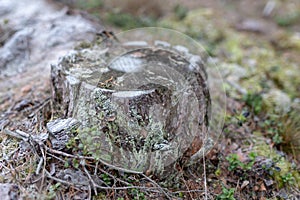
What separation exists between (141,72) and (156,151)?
2.28 ft

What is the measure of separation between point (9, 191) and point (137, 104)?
1037 millimetres

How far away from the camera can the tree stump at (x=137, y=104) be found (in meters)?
2.17

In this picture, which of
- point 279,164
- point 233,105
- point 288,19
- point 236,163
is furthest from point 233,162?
point 288,19

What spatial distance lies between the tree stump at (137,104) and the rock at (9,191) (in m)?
0.53

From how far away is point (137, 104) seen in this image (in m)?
2.19

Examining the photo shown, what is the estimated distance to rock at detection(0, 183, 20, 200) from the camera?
1913 millimetres

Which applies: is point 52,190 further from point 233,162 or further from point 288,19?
point 288,19

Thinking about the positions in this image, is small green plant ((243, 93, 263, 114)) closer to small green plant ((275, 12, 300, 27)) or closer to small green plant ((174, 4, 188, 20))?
small green plant ((174, 4, 188, 20))

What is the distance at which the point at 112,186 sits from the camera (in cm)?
212

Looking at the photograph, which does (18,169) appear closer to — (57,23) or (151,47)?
(151,47)

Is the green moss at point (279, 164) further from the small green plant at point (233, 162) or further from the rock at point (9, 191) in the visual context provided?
the rock at point (9, 191)

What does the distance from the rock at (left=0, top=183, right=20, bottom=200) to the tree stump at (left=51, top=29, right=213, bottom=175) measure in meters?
0.53

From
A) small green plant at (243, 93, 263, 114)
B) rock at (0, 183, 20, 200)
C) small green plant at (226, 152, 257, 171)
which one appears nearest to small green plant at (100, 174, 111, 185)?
rock at (0, 183, 20, 200)

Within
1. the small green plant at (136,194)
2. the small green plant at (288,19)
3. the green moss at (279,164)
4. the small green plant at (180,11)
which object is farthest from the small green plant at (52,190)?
the small green plant at (288,19)
